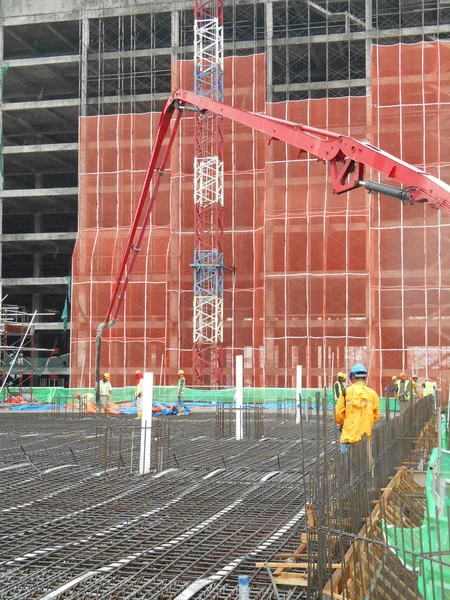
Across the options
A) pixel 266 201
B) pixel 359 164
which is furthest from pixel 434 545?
pixel 266 201

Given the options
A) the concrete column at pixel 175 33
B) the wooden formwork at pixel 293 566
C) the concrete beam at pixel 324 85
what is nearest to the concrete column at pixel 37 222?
the concrete column at pixel 175 33

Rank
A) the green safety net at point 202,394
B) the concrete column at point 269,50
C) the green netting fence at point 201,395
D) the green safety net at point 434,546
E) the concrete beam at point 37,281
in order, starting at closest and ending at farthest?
1. the green safety net at point 434,546
2. the green netting fence at point 201,395
3. the green safety net at point 202,394
4. the concrete column at point 269,50
5. the concrete beam at point 37,281

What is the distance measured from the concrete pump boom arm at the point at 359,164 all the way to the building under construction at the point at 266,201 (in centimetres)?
1192

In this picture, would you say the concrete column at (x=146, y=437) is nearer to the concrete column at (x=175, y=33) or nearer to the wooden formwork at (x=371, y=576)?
the wooden formwork at (x=371, y=576)

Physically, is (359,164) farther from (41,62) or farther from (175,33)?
(41,62)

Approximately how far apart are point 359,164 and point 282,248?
773 inches

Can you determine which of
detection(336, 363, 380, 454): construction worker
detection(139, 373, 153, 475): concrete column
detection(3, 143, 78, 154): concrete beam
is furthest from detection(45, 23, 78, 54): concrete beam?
detection(336, 363, 380, 454): construction worker

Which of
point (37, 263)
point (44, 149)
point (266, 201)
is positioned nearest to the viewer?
point (266, 201)

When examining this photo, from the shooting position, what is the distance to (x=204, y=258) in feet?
123

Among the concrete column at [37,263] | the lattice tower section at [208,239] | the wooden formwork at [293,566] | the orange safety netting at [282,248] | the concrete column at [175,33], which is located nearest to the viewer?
the wooden formwork at [293,566]

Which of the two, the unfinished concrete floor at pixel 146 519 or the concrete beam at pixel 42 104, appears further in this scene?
the concrete beam at pixel 42 104

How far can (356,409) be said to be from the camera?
935cm

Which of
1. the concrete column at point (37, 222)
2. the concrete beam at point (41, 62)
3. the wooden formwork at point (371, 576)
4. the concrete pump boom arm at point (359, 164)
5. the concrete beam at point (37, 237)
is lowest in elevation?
the wooden formwork at point (371, 576)

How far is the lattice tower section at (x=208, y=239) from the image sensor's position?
37.3 meters
